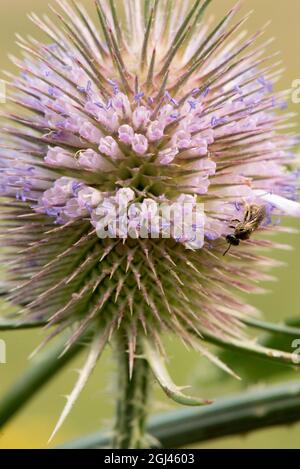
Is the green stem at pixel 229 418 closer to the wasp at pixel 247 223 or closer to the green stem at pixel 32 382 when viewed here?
the green stem at pixel 32 382

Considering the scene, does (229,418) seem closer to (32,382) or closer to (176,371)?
(32,382)

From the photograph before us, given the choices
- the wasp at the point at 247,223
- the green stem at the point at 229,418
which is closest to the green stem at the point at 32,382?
the green stem at the point at 229,418

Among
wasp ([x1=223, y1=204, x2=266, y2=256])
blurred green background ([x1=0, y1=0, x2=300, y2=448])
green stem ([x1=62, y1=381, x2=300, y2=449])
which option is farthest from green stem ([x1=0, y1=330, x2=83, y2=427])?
wasp ([x1=223, y1=204, x2=266, y2=256])

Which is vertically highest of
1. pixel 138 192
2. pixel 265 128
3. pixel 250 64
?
pixel 250 64

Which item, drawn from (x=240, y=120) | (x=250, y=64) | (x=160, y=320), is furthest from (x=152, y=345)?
(x=250, y=64)

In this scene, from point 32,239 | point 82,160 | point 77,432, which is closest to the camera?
point 82,160

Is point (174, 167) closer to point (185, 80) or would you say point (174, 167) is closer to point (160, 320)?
point (185, 80)

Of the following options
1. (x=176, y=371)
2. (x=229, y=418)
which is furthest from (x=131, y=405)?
(x=176, y=371)
